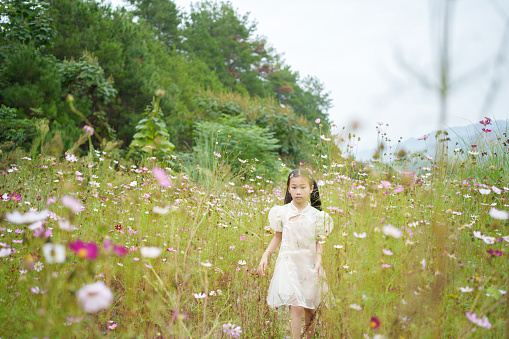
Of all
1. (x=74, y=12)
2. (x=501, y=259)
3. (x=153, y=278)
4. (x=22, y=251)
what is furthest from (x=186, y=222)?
(x=74, y=12)

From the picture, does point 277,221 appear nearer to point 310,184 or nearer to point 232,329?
point 310,184

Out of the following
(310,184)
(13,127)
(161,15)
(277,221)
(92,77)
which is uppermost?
(161,15)

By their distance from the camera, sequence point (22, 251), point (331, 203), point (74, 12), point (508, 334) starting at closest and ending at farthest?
1. point (508, 334)
2. point (22, 251)
3. point (331, 203)
4. point (74, 12)

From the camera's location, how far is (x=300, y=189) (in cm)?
218

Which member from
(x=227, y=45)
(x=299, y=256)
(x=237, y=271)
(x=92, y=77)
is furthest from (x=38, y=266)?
(x=227, y=45)

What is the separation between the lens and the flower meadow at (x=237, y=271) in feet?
3.56

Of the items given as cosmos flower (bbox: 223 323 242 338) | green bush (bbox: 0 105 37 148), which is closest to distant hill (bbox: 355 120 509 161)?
cosmos flower (bbox: 223 323 242 338)

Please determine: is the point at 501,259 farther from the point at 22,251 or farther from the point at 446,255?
the point at 22,251

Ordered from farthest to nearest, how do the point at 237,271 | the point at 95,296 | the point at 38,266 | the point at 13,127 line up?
the point at 13,127
the point at 237,271
the point at 38,266
the point at 95,296

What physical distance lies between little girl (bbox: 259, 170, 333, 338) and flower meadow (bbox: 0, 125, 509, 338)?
11 centimetres

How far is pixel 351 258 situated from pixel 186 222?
4.73 ft

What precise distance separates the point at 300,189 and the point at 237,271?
78 cm

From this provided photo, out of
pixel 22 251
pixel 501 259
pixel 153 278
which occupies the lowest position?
pixel 153 278

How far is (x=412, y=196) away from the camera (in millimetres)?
2748
